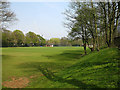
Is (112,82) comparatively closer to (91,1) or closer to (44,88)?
(44,88)

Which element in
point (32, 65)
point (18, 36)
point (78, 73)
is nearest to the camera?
point (78, 73)

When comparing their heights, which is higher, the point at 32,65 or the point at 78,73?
the point at 78,73

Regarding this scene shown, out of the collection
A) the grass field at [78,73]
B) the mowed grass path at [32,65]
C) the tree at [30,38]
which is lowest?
the mowed grass path at [32,65]

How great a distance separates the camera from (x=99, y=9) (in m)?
19.4

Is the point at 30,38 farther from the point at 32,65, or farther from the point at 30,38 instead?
the point at 32,65

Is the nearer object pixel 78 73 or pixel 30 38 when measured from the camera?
pixel 78 73

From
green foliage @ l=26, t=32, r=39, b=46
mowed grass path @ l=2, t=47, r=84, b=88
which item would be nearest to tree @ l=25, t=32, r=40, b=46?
green foliage @ l=26, t=32, r=39, b=46

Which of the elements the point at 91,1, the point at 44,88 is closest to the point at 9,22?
the point at 91,1

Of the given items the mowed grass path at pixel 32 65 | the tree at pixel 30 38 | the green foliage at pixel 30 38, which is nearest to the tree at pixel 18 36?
the tree at pixel 30 38

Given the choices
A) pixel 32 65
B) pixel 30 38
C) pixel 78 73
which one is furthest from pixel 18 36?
pixel 78 73

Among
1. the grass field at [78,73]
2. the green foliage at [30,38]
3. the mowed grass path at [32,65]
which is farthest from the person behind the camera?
the green foliage at [30,38]

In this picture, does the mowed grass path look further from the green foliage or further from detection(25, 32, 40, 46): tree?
the green foliage

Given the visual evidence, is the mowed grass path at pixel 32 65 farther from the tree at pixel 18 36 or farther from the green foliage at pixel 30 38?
the green foliage at pixel 30 38

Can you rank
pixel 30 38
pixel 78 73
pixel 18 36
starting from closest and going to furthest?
pixel 78 73 → pixel 18 36 → pixel 30 38
